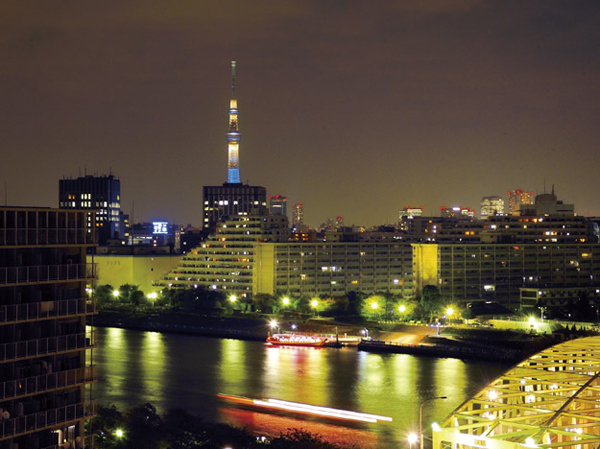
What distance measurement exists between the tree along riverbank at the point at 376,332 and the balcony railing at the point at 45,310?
13.2m

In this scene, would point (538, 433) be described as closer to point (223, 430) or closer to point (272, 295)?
point (223, 430)

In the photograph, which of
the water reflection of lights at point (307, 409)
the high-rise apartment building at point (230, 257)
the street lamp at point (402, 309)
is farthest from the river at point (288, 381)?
the high-rise apartment building at point (230, 257)

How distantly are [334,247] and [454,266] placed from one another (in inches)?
158

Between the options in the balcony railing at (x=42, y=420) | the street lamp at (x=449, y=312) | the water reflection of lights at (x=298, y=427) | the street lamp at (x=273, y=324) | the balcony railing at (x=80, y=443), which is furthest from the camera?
the street lamp at (x=273, y=324)

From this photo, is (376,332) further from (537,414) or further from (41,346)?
(537,414)

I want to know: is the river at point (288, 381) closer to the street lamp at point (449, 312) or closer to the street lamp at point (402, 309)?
the street lamp at point (402, 309)

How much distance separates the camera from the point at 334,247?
98.4 feet

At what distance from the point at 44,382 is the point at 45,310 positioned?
0.47m

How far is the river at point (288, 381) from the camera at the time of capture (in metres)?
12.2

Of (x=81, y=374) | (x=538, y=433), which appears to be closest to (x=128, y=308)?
(x=81, y=374)

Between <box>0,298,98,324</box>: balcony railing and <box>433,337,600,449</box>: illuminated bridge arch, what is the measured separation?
2.81 meters

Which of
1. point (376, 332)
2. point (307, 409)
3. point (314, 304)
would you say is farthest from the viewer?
point (314, 304)

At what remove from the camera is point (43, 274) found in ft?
21.2

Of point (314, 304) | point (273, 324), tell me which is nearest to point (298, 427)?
point (273, 324)
